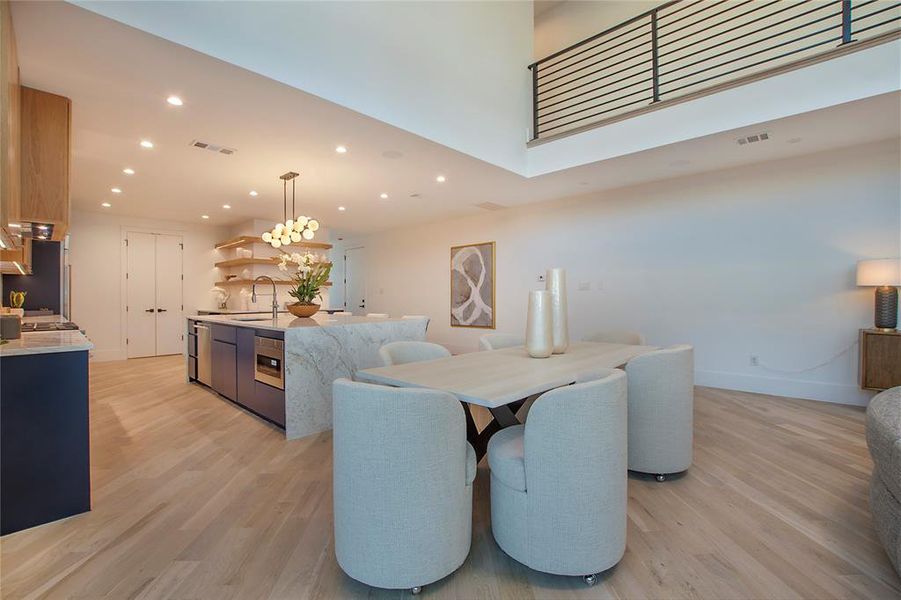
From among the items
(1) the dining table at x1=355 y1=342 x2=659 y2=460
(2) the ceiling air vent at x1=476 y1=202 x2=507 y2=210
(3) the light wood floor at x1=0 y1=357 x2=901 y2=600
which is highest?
(2) the ceiling air vent at x1=476 y1=202 x2=507 y2=210

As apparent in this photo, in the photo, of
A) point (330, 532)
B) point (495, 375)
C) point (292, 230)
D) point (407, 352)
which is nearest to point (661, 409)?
point (495, 375)

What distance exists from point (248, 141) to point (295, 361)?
6.85 feet

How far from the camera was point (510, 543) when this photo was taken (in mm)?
1604

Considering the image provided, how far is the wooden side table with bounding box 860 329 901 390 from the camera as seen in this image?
355cm

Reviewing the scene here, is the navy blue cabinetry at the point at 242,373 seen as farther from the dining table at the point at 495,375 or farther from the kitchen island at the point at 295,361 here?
the dining table at the point at 495,375

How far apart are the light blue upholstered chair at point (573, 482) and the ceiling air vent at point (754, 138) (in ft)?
11.3

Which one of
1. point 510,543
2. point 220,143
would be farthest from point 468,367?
point 220,143

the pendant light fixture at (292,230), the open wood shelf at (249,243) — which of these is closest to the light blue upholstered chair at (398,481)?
the pendant light fixture at (292,230)

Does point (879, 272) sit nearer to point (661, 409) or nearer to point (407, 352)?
point (661, 409)

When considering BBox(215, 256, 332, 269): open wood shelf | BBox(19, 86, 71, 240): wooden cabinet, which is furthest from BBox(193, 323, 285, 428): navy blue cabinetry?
BBox(215, 256, 332, 269): open wood shelf

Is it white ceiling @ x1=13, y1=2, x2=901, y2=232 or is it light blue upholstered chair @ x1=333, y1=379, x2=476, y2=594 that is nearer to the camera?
light blue upholstered chair @ x1=333, y1=379, x2=476, y2=594

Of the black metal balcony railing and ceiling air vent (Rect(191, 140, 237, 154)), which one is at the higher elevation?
the black metal balcony railing

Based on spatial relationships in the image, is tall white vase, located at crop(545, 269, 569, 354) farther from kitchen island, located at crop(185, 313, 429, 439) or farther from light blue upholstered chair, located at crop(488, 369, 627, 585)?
kitchen island, located at crop(185, 313, 429, 439)

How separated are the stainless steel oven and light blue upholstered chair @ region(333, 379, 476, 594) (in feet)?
6.61
